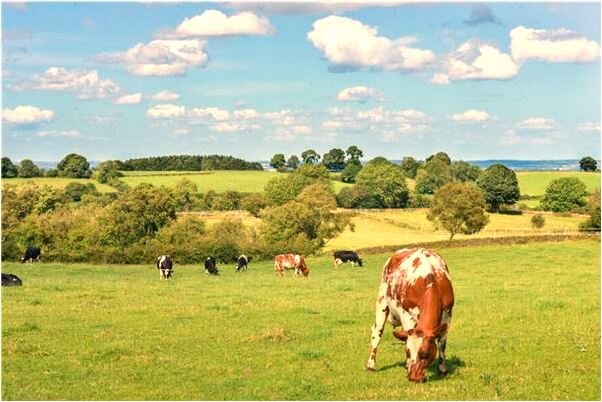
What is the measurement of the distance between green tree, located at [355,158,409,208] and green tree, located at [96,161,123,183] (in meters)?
44.1

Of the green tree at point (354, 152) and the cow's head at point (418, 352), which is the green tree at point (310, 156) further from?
the cow's head at point (418, 352)

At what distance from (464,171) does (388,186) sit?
31.8 metres

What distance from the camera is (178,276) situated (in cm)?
4516

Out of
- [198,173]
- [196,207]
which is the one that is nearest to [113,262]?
[196,207]

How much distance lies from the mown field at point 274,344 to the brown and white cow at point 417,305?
1.73 feet

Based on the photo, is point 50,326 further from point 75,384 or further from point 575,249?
point 575,249

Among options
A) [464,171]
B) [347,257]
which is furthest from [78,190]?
[464,171]

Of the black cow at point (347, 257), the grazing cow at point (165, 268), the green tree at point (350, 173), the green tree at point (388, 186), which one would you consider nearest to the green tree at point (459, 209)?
the black cow at point (347, 257)

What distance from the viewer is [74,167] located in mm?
133375

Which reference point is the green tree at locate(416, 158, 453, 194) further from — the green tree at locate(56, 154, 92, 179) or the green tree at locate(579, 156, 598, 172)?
the green tree at locate(56, 154, 92, 179)

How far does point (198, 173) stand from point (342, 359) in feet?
440

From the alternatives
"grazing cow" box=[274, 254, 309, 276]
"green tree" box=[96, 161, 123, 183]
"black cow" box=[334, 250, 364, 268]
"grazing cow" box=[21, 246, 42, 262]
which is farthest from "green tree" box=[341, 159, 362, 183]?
"grazing cow" box=[274, 254, 309, 276]

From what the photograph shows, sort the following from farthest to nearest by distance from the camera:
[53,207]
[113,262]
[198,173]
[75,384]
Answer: [198,173]
[53,207]
[113,262]
[75,384]

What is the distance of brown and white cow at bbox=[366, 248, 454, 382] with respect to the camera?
1343cm
